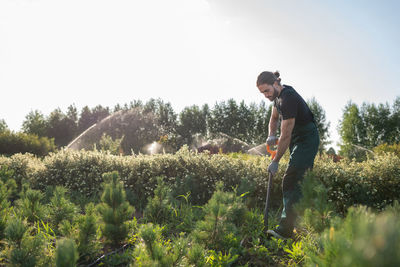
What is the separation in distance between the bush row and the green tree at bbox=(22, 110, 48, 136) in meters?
27.2

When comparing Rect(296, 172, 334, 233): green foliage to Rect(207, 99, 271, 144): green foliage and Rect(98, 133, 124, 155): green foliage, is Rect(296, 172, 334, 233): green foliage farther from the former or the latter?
Rect(207, 99, 271, 144): green foliage

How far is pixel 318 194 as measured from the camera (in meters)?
2.01

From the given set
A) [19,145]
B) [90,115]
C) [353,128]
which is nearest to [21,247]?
[19,145]

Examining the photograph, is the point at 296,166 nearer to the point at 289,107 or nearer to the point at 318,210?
the point at 289,107

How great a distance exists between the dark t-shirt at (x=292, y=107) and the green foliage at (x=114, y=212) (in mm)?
2074

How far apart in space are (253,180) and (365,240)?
407 centimetres

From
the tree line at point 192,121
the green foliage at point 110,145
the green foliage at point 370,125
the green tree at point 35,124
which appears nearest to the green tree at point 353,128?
the green foliage at point 370,125

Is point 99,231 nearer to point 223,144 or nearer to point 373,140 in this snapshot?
point 223,144

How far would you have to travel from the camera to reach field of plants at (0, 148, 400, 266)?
1259 mm

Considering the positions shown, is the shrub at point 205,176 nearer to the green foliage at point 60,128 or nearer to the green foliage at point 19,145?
the green foliage at point 19,145

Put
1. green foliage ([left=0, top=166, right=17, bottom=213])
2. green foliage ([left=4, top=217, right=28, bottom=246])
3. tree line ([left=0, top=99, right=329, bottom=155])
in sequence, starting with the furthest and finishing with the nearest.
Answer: tree line ([left=0, top=99, right=329, bottom=155])
green foliage ([left=0, top=166, right=17, bottom=213])
green foliage ([left=4, top=217, right=28, bottom=246])

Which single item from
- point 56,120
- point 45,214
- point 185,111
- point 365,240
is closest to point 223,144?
point 45,214

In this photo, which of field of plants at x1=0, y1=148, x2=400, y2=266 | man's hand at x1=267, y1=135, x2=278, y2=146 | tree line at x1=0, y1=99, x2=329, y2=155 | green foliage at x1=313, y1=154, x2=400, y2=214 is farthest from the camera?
tree line at x1=0, y1=99, x2=329, y2=155

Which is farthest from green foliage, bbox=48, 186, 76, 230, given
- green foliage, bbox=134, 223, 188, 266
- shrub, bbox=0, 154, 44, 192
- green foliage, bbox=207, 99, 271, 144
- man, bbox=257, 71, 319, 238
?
green foliage, bbox=207, 99, 271, 144
